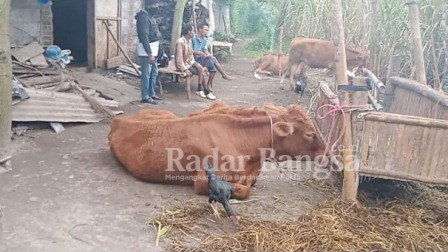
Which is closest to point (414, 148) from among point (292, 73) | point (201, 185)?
point (201, 185)

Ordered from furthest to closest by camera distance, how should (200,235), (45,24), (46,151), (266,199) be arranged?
(45,24)
(46,151)
(266,199)
(200,235)

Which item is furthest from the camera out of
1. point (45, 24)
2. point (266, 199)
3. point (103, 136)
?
point (45, 24)

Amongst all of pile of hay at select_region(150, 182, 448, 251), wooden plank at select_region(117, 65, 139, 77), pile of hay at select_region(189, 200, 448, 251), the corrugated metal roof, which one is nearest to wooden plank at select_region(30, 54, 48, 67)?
the corrugated metal roof

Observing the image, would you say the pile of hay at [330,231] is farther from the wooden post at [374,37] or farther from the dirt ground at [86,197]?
the wooden post at [374,37]

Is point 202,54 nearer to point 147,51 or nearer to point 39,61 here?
point 147,51

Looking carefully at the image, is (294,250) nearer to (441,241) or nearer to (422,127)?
(441,241)

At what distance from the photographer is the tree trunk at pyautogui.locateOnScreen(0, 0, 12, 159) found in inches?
185

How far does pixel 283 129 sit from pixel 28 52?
18.7 ft

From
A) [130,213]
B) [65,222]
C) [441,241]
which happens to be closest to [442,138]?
[441,241]

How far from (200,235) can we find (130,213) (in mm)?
712

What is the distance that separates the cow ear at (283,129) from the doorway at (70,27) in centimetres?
891

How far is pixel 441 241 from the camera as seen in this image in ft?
13.2

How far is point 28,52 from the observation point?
8.69 metres

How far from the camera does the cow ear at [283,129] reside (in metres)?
4.79
